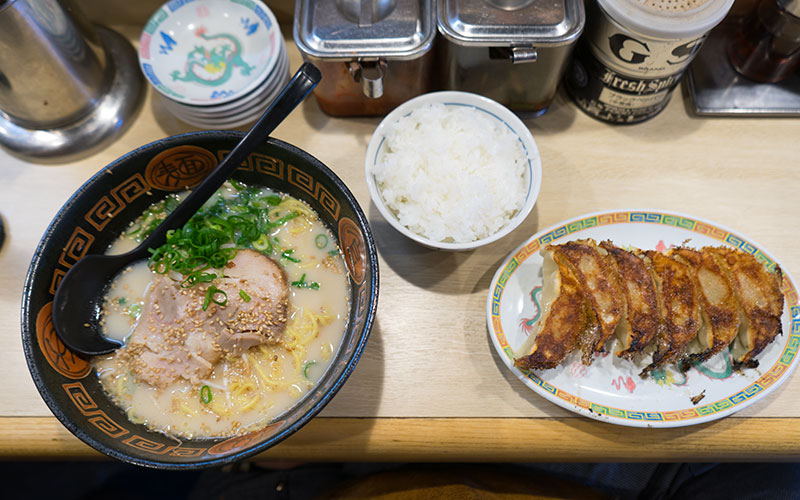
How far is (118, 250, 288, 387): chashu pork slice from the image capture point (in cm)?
132

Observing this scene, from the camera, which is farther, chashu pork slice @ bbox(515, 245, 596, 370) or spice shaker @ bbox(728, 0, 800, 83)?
spice shaker @ bbox(728, 0, 800, 83)

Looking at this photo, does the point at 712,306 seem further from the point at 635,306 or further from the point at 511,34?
the point at 511,34

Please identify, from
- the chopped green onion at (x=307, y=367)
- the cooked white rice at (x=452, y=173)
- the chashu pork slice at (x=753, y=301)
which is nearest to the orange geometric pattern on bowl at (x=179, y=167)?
the cooked white rice at (x=452, y=173)

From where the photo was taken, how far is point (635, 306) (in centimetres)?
136

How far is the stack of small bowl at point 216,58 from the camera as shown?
5.31 ft

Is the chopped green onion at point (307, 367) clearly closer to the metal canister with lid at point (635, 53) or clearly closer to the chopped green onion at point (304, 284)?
the chopped green onion at point (304, 284)

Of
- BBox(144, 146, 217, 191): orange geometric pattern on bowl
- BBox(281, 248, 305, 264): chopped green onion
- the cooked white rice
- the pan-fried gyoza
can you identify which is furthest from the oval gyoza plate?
BBox(144, 146, 217, 191): orange geometric pattern on bowl

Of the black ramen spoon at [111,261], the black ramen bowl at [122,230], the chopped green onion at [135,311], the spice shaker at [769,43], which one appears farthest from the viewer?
the spice shaker at [769,43]

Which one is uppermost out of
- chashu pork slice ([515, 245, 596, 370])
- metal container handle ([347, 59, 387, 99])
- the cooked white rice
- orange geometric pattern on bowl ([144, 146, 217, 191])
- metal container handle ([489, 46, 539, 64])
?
Result: metal container handle ([489, 46, 539, 64])

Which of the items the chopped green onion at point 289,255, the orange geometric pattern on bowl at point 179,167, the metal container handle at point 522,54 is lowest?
the chopped green onion at point 289,255

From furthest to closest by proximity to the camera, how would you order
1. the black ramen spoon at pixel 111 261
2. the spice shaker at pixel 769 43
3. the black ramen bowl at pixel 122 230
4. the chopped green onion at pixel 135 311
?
the spice shaker at pixel 769 43
the chopped green onion at pixel 135 311
the black ramen spoon at pixel 111 261
the black ramen bowl at pixel 122 230

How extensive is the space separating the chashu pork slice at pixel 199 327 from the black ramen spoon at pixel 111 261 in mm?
97

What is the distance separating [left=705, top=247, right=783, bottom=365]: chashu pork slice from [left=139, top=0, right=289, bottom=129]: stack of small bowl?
1.28 meters

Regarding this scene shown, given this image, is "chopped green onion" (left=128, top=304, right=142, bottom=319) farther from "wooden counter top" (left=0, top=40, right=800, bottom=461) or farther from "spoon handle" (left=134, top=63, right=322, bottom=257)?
"wooden counter top" (left=0, top=40, right=800, bottom=461)
